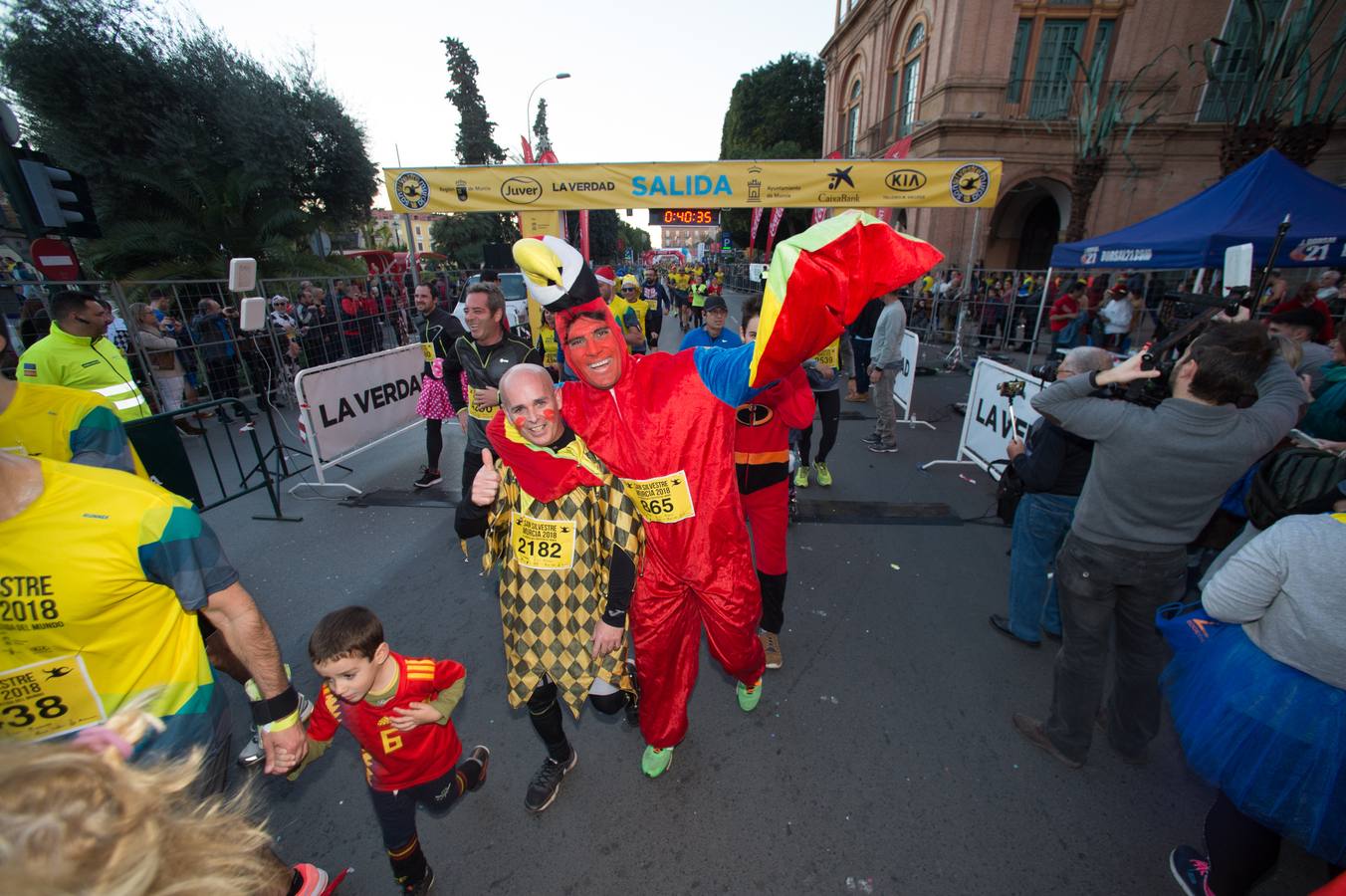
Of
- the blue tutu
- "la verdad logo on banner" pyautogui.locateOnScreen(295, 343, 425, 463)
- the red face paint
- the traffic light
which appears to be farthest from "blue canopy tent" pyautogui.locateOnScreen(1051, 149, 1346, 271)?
the traffic light

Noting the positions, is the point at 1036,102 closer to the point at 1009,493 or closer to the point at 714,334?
the point at 714,334

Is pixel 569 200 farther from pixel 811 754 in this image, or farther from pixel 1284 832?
pixel 1284 832

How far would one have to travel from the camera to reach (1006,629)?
3648 millimetres

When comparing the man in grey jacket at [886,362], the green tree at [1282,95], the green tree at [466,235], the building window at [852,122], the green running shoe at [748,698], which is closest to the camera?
the green running shoe at [748,698]

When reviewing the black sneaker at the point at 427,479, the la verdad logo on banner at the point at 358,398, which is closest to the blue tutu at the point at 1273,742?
the black sneaker at the point at 427,479

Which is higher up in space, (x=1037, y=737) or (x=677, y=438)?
(x=677, y=438)

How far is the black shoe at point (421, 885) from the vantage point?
7.08ft

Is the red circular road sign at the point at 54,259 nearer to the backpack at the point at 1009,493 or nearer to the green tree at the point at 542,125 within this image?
the backpack at the point at 1009,493

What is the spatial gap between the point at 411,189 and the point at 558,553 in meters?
8.73

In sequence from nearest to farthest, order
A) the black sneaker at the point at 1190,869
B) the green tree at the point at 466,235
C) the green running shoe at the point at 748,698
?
the black sneaker at the point at 1190,869 → the green running shoe at the point at 748,698 → the green tree at the point at 466,235

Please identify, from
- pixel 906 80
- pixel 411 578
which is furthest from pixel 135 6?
pixel 906 80

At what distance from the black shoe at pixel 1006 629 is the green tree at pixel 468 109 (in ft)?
122

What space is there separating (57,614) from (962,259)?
22.6 m

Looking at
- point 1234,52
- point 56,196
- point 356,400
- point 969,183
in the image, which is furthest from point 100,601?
point 1234,52
